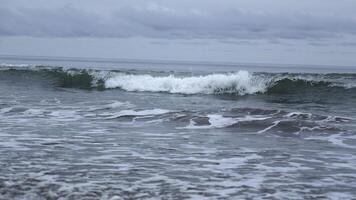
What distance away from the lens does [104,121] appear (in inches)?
492

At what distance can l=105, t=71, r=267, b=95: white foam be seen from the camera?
81.6 feet

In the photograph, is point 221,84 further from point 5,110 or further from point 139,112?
point 5,110

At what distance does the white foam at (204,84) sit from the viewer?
24.9 meters

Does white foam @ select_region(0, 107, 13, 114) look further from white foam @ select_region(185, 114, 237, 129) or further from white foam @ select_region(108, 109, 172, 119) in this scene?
white foam @ select_region(185, 114, 237, 129)

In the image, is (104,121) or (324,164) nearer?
(324,164)

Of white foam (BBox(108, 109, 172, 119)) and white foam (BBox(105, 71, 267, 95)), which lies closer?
white foam (BBox(108, 109, 172, 119))

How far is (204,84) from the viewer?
26.0 meters

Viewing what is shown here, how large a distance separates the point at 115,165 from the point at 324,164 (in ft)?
10.3

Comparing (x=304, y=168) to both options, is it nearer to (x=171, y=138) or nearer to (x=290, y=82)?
(x=171, y=138)

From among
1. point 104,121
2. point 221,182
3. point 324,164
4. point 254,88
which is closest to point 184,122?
point 104,121

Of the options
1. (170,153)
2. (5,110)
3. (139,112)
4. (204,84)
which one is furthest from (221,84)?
(170,153)

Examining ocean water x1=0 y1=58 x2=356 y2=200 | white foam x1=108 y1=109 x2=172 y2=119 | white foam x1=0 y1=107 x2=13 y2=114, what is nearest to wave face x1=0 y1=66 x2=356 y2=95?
ocean water x1=0 y1=58 x2=356 y2=200

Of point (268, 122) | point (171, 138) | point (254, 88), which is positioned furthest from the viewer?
point (254, 88)

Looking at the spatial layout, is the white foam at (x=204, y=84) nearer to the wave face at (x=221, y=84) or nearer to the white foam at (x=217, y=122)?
the wave face at (x=221, y=84)
